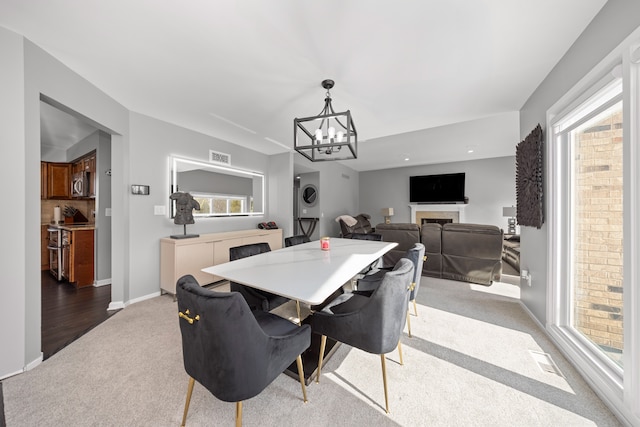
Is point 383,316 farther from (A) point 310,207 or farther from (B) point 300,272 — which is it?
(A) point 310,207

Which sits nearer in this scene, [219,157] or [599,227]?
[599,227]

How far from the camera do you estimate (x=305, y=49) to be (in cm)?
175

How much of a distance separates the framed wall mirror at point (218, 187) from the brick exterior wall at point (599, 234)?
4.45 meters

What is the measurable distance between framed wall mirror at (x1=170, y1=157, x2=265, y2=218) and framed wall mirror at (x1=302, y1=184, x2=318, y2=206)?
6.24 feet

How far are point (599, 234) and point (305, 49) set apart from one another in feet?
8.67

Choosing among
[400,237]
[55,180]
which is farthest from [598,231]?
[55,180]

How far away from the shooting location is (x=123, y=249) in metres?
2.79

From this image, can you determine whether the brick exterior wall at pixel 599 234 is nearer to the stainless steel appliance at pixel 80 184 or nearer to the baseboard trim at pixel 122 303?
the baseboard trim at pixel 122 303

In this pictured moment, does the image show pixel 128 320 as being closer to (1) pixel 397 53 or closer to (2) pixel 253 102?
(2) pixel 253 102

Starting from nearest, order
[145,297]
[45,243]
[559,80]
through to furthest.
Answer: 1. [559,80]
2. [145,297]
3. [45,243]

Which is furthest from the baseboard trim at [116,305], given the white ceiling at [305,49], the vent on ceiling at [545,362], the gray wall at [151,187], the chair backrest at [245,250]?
the vent on ceiling at [545,362]

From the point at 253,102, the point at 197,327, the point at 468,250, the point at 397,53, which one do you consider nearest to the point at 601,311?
the point at 468,250

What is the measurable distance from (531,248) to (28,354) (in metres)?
4.62

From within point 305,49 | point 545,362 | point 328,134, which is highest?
point 305,49
